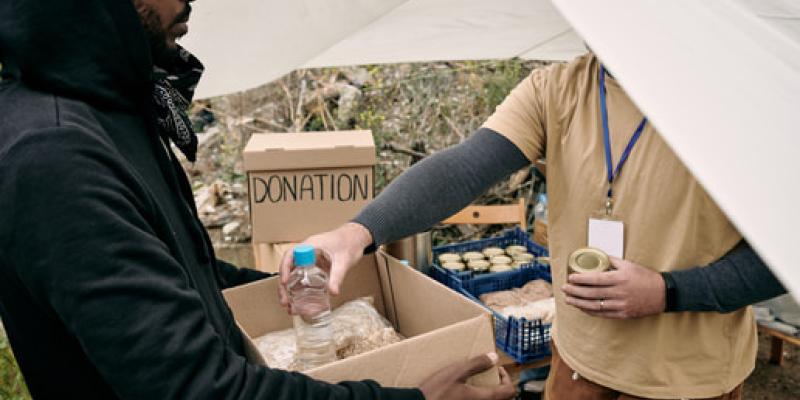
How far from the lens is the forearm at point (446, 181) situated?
4.72 feet

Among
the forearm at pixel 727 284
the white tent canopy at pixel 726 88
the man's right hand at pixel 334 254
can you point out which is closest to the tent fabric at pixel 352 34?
the man's right hand at pixel 334 254

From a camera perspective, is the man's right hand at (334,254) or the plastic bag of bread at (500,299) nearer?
the man's right hand at (334,254)

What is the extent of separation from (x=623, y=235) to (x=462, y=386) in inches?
22.4

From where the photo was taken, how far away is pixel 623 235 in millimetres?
1369

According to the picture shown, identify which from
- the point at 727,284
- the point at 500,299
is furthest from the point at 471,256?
the point at 727,284

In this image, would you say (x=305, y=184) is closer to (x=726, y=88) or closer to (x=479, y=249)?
(x=479, y=249)

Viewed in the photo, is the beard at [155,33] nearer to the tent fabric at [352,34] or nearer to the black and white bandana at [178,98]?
the black and white bandana at [178,98]

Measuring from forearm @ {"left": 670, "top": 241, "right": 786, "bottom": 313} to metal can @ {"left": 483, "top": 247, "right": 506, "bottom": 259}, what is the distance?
1641mm

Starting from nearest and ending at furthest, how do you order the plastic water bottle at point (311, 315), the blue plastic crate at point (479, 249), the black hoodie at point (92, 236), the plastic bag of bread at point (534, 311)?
the black hoodie at point (92, 236)
the plastic water bottle at point (311, 315)
the plastic bag of bread at point (534, 311)
the blue plastic crate at point (479, 249)

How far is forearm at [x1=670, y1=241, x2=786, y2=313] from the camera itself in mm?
1266

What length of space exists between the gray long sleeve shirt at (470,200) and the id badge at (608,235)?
141 millimetres

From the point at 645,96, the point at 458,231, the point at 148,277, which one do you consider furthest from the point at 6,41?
the point at 458,231

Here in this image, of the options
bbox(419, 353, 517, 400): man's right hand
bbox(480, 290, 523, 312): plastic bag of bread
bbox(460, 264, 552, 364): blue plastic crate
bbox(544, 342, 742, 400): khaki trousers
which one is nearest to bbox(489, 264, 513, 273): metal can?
bbox(480, 290, 523, 312): plastic bag of bread

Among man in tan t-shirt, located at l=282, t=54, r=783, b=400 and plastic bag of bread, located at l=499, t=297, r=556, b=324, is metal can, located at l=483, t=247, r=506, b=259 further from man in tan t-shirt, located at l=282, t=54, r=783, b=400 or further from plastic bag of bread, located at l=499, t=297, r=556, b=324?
man in tan t-shirt, located at l=282, t=54, r=783, b=400
